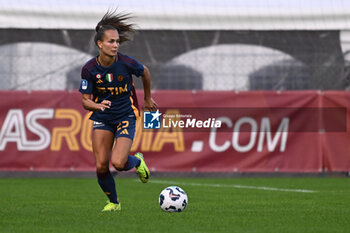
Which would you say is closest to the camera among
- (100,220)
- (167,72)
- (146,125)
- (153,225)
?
(153,225)

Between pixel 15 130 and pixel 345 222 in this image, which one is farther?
pixel 15 130

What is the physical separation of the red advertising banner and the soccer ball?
20.9 ft

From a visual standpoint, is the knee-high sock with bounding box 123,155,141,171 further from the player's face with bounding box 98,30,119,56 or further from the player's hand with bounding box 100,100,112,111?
the player's face with bounding box 98,30,119,56

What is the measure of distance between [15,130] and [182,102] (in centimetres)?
303

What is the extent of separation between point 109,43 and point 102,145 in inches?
39.1

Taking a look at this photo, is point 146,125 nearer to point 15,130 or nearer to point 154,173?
point 154,173

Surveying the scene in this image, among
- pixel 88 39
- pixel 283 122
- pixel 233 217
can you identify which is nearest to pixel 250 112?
pixel 283 122

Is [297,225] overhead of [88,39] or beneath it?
beneath

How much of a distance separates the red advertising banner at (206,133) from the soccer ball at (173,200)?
638 cm

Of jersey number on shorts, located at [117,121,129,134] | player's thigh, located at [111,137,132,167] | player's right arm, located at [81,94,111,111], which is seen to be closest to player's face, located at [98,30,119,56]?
player's right arm, located at [81,94,111,111]

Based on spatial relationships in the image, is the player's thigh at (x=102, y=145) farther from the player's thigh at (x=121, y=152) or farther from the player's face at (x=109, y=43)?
the player's face at (x=109, y=43)

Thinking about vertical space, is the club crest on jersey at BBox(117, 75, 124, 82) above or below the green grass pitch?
above

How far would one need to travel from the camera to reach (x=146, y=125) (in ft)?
43.9

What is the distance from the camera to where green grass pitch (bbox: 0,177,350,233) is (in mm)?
5977
